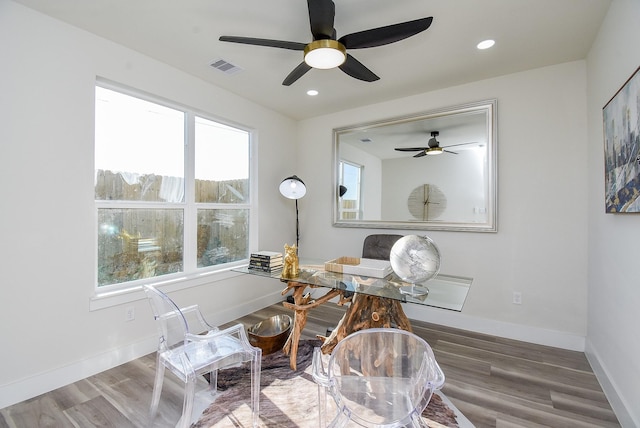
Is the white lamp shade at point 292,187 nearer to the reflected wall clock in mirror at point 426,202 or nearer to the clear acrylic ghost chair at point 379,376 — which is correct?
the reflected wall clock in mirror at point 426,202

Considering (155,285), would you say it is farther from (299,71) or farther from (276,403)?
(299,71)

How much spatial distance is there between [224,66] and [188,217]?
61.6 inches

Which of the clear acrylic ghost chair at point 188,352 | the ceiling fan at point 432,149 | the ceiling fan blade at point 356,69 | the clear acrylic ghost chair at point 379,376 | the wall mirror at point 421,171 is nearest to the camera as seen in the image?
the clear acrylic ghost chair at point 379,376

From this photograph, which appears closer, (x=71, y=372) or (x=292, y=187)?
(x=71, y=372)

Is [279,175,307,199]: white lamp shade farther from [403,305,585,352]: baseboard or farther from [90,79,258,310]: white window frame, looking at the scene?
[403,305,585,352]: baseboard

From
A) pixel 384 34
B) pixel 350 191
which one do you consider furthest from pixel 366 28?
pixel 350 191

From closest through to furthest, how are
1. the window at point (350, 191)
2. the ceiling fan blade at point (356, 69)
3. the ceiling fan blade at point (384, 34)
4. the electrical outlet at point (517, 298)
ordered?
the ceiling fan blade at point (384, 34)
the ceiling fan blade at point (356, 69)
the electrical outlet at point (517, 298)
the window at point (350, 191)

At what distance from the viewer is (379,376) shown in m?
1.29

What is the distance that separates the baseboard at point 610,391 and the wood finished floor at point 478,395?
1.6 inches

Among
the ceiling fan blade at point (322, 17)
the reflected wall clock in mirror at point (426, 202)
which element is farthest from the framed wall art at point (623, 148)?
the ceiling fan blade at point (322, 17)

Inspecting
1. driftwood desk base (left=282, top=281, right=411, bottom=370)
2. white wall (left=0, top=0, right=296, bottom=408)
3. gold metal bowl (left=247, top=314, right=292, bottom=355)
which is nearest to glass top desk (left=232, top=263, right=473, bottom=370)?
driftwood desk base (left=282, top=281, right=411, bottom=370)

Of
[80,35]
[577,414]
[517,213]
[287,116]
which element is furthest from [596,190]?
[80,35]

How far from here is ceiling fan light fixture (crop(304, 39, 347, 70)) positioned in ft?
5.93

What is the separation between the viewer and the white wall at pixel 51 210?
76.2 inches
